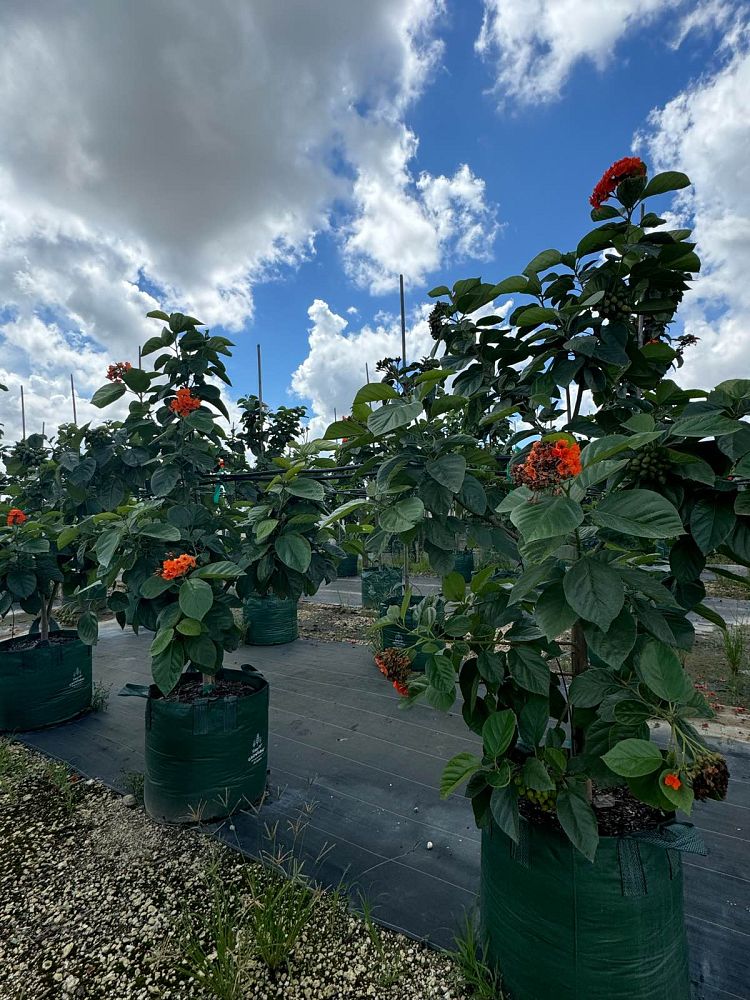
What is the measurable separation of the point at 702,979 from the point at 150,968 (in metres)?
1.58

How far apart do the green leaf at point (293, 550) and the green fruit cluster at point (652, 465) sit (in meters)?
1.00

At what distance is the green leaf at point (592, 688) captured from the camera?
39.7 inches

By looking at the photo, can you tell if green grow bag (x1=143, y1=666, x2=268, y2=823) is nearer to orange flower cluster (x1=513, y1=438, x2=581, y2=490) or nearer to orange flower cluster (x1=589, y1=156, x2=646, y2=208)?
orange flower cluster (x1=513, y1=438, x2=581, y2=490)

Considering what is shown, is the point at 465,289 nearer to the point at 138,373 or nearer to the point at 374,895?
the point at 138,373

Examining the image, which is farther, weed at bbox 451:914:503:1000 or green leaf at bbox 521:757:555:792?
weed at bbox 451:914:503:1000

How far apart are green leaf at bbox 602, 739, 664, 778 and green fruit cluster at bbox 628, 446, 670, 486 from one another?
462mm

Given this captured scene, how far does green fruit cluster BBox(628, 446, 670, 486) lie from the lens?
89cm

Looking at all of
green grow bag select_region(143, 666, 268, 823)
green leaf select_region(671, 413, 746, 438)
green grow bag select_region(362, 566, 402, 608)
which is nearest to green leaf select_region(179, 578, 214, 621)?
green grow bag select_region(143, 666, 268, 823)

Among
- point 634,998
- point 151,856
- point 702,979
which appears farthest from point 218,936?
point 702,979

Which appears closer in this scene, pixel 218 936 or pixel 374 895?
pixel 218 936

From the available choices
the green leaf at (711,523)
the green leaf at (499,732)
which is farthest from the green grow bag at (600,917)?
the green leaf at (711,523)

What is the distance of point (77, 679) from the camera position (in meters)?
3.23

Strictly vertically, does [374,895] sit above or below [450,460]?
below

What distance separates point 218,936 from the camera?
→ 1.38 metres
